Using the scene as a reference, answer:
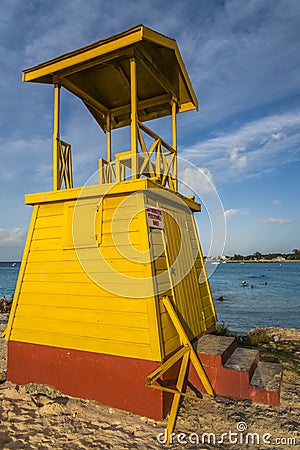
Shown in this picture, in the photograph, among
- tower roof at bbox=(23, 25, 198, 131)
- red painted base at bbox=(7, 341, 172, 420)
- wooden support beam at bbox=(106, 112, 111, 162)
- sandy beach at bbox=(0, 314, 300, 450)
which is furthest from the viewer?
wooden support beam at bbox=(106, 112, 111, 162)

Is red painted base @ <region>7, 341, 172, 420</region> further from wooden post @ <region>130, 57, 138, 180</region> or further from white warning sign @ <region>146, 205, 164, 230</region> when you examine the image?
wooden post @ <region>130, 57, 138, 180</region>

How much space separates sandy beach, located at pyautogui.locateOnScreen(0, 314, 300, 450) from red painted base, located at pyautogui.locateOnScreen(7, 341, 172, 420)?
0.14 metres

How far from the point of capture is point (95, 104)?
7461 millimetres

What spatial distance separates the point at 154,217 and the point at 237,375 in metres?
2.93

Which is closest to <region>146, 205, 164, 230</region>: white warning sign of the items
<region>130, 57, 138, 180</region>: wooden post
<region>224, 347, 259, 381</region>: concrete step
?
<region>130, 57, 138, 180</region>: wooden post

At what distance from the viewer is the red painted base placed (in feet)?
14.7

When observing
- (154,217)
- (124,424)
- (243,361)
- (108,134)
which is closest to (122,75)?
(108,134)

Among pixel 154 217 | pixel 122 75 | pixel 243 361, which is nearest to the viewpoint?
pixel 154 217

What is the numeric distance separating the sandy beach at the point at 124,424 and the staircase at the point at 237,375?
16cm

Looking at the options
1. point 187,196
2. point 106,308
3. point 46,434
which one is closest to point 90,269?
point 106,308

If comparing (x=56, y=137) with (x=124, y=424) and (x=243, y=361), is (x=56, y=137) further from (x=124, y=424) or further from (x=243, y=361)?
(x=243, y=361)

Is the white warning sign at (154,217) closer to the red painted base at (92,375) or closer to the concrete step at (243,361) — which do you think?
the red painted base at (92,375)

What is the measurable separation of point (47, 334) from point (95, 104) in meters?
5.24

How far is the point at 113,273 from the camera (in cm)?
505
